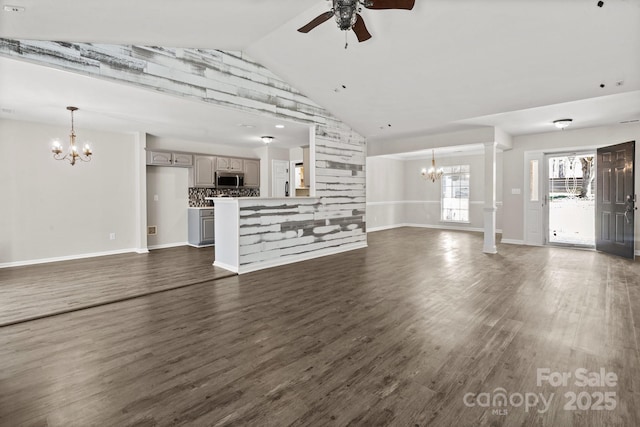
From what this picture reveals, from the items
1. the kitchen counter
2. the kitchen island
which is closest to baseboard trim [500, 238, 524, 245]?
the kitchen island

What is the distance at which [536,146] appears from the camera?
7.45 m

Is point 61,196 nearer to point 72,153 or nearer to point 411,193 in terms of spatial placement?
point 72,153

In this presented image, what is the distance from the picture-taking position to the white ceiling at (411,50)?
3352 mm

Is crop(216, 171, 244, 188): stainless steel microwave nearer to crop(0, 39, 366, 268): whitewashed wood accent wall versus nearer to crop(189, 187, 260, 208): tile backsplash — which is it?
crop(189, 187, 260, 208): tile backsplash

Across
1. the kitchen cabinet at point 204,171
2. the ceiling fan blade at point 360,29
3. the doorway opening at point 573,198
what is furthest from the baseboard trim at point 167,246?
the doorway opening at point 573,198

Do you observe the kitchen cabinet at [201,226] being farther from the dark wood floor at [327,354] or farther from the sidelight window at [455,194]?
the sidelight window at [455,194]

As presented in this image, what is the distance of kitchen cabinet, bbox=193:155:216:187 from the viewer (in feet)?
25.9

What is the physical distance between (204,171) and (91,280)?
400 centimetres

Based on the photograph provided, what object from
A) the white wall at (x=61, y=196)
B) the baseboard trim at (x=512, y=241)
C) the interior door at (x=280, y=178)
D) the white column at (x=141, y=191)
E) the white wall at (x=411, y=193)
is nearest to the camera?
the white wall at (x=61, y=196)

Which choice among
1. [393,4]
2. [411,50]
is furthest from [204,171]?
[393,4]

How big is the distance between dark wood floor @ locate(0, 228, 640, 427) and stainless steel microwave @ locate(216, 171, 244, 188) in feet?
14.5

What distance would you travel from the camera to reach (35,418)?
1.74 m

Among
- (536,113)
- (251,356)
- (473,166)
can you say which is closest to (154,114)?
(251,356)

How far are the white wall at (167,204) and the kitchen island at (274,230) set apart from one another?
2.52 metres
